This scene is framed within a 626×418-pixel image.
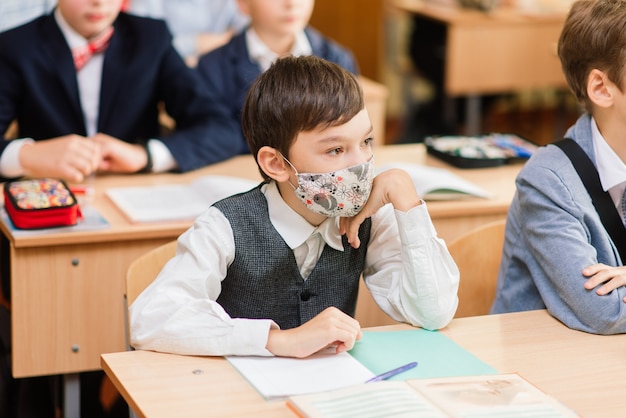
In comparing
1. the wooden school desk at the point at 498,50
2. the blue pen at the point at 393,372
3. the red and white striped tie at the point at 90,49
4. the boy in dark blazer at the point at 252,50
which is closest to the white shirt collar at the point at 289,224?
the blue pen at the point at 393,372

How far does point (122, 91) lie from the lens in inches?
107

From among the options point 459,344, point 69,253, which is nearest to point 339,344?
point 459,344

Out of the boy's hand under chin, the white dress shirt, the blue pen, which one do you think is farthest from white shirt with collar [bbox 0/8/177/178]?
the blue pen

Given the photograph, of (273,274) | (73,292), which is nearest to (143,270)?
(273,274)

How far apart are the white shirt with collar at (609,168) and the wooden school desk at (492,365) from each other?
0.28 meters

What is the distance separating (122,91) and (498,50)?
303cm

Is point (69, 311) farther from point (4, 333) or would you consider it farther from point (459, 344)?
point (459, 344)

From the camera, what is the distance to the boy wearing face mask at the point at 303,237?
1.52 metres

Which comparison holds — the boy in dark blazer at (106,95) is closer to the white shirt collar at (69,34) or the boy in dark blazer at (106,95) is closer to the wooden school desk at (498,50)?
the white shirt collar at (69,34)

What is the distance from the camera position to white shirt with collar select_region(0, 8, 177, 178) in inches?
96.8

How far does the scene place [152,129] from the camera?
2842 mm

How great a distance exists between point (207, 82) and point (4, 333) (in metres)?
1.09

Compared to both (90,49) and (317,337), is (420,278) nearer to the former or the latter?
(317,337)

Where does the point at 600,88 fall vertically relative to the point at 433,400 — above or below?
above
